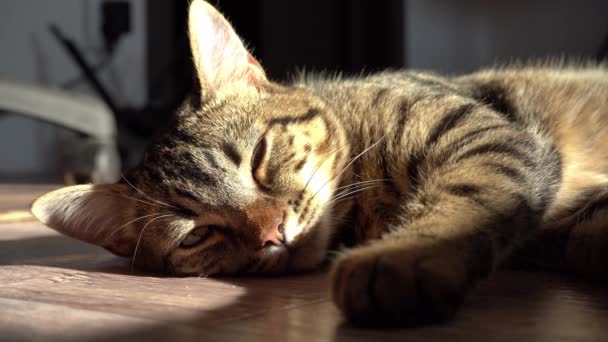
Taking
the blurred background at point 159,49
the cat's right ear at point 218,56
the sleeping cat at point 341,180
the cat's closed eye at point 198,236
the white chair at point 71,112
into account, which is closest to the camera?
the sleeping cat at point 341,180

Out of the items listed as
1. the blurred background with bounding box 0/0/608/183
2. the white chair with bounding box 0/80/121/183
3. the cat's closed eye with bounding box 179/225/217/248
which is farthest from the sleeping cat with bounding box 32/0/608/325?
the white chair with bounding box 0/80/121/183

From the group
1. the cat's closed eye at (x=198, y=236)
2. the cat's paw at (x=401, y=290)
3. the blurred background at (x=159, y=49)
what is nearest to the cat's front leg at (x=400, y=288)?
the cat's paw at (x=401, y=290)

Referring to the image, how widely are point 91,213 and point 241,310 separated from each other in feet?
2.02

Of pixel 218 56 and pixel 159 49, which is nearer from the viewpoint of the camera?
pixel 218 56

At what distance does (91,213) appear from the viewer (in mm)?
1469

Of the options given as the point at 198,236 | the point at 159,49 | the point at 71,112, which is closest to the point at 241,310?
the point at 198,236

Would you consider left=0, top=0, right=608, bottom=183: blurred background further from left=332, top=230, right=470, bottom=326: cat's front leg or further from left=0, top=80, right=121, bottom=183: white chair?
left=332, top=230, right=470, bottom=326: cat's front leg

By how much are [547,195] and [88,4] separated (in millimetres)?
4176

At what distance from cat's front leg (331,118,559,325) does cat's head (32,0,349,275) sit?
0.65 feet

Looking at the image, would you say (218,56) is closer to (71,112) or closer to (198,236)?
(198,236)

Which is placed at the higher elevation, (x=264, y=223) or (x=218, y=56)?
(x=218, y=56)

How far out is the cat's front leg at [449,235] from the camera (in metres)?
0.83

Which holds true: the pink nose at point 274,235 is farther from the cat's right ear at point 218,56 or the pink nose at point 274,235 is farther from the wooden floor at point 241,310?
the cat's right ear at point 218,56

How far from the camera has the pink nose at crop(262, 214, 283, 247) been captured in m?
1.21
